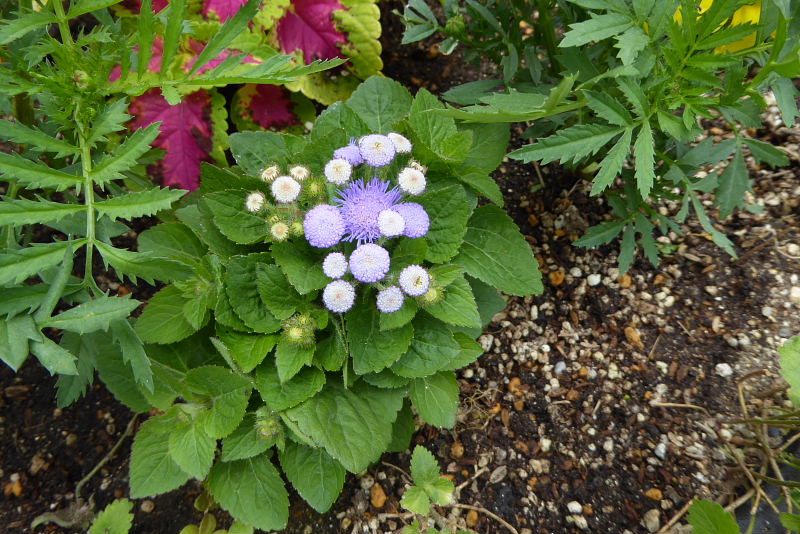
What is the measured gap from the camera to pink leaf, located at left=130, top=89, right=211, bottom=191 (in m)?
1.93

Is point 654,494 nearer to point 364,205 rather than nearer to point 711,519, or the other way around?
point 711,519

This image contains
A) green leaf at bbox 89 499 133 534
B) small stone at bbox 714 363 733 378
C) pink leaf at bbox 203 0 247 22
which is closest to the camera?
green leaf at bbox 89 499 133 534

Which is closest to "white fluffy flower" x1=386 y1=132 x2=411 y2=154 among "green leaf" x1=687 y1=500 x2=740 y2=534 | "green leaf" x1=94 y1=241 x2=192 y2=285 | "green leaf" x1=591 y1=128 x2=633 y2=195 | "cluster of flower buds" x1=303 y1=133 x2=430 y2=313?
"cluster of flower buds" x1=303 y1=133 x2=430 y2=313

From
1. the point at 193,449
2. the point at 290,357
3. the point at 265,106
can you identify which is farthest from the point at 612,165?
the point at 265,106

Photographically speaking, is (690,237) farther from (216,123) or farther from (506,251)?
Result: (216,123)

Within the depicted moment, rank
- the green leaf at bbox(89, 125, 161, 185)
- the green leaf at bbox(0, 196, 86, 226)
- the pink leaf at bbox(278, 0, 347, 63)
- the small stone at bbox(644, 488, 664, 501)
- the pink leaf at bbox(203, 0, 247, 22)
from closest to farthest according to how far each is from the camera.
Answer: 1. the green leaf at bbox(0, 196, 86, 226)
2. the green leaf at bbox(89, 125, 161, 185)
3. the small stone at bbox(644, 488, 664, 501)
4. the pink leaf at bbox(203, 0, 247, 22)
5. the pink leaf at bbox(278, 0, 347, 63)

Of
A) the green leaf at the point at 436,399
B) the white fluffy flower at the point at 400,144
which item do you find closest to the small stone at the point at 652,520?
the green leaf at the point at 436,399

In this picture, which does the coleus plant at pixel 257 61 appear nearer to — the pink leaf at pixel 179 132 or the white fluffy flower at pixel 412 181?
the pink leaf at pixel 179 132

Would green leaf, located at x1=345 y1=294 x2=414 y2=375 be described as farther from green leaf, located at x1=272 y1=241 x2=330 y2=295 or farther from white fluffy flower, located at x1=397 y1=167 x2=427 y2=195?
white fluffy flower, located at x1=397 y1=167 x2=427 y2=195

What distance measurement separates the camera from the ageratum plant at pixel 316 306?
1348mm

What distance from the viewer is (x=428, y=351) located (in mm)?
1429

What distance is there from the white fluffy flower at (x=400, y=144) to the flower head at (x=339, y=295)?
1.14ft

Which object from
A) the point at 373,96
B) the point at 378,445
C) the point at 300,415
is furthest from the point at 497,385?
the point at 373,96

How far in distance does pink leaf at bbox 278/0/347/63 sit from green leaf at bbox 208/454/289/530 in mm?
1345
